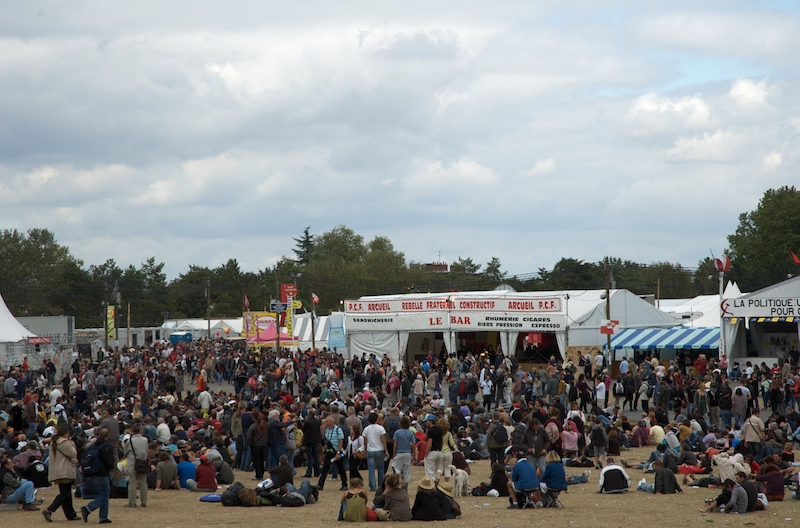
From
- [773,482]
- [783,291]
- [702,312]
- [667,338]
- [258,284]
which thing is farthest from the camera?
[258,284]

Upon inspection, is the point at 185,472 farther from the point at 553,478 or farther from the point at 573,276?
the point at 573,276

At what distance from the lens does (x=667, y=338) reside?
35.2m

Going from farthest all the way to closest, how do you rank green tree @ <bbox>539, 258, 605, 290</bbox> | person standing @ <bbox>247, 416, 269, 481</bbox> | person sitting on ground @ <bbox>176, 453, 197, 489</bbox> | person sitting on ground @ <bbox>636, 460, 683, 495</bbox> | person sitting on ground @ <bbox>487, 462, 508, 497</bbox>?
green tree @ <bbox>539, 258, 605, 290</bbox>
person standing @ <bbox>247, 416, 269, 481</bbox>
person sitting on ground @ <bbox>176, 453, 197, 489</bbox>
person sitting on ground @ <bbox>636, 460, 683, 495</bbox>
person sitting on ground @ <bbox>487, 462, 508, 497</bbox>

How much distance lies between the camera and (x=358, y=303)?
141 ft

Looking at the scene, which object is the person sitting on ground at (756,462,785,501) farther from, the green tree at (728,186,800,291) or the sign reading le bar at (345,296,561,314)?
the green tree at (728,186,800,291)

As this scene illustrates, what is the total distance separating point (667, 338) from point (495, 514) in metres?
23.3

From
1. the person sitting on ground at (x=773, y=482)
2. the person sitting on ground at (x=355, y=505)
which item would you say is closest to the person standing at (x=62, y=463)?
the person sitting on ground at (x=355, y=505)

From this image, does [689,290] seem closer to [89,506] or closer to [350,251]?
[350,251]

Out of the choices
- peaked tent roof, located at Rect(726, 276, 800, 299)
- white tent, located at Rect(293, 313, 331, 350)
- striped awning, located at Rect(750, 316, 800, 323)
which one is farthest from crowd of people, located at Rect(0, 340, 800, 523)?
white tent, located at Rect(293, 313, 331, 350)

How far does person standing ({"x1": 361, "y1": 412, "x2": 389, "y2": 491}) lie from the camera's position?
14.9 m

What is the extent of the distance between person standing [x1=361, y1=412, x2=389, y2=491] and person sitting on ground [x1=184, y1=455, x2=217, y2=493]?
9.03 feet

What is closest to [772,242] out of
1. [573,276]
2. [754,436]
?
[573,276]

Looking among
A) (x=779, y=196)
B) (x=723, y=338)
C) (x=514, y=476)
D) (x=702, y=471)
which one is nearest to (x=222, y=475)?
(x=514, y=476)

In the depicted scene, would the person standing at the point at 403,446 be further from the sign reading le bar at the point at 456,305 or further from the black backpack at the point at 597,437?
the sign reading le bar at the point at 456,305
